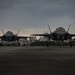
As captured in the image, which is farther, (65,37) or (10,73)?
(65,37)

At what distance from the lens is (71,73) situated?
8094 mm

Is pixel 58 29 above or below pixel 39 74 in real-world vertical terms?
above

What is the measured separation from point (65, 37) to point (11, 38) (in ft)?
68.4

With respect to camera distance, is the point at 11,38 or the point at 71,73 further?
the point at 11,38

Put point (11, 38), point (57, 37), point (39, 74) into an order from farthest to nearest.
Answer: point (11, 38), point (57, 37), point (39, 74)

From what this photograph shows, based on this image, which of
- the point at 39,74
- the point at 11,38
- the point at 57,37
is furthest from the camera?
the point at 11,38

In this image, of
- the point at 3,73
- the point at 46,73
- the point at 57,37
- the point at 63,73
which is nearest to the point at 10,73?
the point at 3,73

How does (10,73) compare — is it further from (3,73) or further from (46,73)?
(46,73)

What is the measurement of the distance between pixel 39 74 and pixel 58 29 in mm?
43142

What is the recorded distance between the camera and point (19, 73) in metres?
8.14

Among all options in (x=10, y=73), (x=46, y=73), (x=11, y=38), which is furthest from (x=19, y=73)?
(x=11, y=38)

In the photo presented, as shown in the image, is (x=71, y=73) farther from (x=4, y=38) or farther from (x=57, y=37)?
(x=4, y=38)

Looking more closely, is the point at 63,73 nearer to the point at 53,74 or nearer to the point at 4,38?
the point at 53,74

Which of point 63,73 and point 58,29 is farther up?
point 58,29
